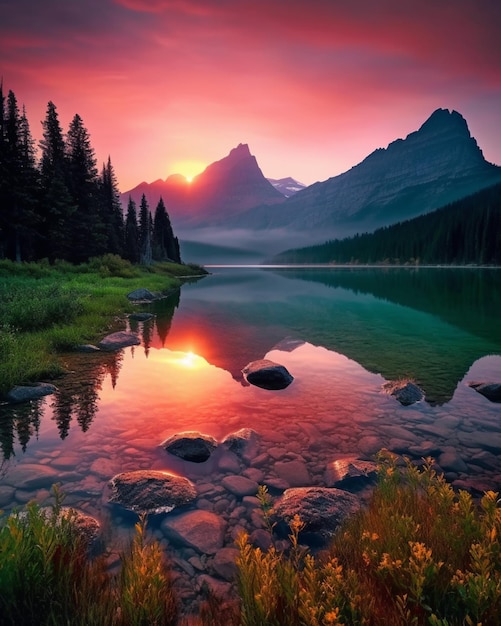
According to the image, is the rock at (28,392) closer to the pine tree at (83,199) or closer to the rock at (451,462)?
the rock at (451,462)

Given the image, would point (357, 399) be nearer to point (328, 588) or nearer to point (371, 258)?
point (328, 588)

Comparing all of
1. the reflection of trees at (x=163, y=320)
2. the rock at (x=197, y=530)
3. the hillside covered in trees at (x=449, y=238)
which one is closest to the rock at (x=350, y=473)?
the rock at (x=197, y=530)

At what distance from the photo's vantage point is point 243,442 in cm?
714

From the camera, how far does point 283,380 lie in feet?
37.0

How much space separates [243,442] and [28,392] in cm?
599

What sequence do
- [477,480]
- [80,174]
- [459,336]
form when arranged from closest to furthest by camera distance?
[477,480] < [459,336] < [80,174]

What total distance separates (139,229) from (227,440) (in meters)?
103

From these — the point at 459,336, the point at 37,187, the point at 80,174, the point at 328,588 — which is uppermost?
the point at 80,174

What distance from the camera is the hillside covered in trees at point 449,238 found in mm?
111188

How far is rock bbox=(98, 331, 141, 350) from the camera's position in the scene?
15.1 m

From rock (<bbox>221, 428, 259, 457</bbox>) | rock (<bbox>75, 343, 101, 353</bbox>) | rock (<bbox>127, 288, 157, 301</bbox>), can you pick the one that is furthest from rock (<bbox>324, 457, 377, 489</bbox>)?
rock (<bbox>127, 288, 157, 301</bbox>)

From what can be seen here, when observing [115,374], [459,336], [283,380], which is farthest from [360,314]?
[115,374]

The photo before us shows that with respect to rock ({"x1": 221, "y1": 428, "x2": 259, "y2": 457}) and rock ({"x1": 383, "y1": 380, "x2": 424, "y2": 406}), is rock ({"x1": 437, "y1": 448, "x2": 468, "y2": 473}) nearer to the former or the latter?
rock ({"x1": 383, "y1": 380, "x2": 424, "y2": 406})

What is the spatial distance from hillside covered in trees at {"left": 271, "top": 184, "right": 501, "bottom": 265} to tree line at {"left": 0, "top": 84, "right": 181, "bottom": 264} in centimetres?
10847
